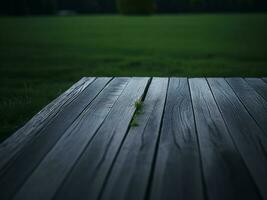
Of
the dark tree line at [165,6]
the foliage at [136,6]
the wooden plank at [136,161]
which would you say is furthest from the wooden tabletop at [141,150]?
the dark tree line at [165,6]

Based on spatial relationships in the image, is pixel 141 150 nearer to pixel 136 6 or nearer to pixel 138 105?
pixel 138 105

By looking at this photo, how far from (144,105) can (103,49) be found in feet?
30.1

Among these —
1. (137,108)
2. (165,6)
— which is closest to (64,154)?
(137,108)

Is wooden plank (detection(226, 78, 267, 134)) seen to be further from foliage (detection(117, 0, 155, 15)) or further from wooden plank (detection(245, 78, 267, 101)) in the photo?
foliage (detection(117, 0, 155, 15))

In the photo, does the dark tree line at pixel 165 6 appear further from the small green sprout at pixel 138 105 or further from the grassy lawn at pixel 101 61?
the small green sprout at pixel 138 105

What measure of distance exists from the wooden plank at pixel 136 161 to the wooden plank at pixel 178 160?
0.14ft

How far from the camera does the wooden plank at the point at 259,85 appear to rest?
328 centimetres

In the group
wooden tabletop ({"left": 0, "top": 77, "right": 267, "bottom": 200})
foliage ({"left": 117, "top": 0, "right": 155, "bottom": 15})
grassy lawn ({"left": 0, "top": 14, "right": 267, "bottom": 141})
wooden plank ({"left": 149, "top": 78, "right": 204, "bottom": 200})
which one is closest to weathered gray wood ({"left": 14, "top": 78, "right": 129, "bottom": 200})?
wooden tabletop ({"left": 0, "top": 77, "right": 267, "bottom": 200})

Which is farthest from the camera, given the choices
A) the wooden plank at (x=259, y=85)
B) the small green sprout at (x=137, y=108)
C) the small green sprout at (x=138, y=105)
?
the wooden plank at (x=259, y=85)

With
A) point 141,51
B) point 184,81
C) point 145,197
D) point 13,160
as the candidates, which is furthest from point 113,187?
point 141,51

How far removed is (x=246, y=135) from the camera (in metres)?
2.12

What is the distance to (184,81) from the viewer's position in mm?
3916

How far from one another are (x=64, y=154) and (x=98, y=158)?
0.19 metres

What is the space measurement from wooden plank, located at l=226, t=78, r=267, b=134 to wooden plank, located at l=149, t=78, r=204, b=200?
437mm
